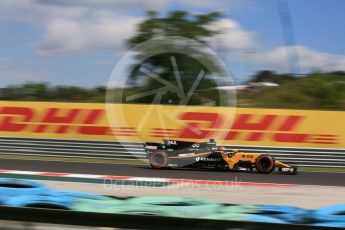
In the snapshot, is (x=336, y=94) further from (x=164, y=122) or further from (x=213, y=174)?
(x=213, y=174)

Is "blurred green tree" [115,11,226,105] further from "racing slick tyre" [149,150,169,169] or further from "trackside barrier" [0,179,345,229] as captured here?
"trackside barrier" [0,179,345,229]

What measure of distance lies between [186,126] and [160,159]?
8.49 ft

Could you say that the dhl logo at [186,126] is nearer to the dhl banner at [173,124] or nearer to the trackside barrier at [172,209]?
the dhl banner at [173,124]

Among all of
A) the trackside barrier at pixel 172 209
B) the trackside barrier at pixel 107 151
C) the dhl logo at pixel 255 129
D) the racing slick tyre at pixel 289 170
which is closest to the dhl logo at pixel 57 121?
the trackside barrier at pixel 107 151

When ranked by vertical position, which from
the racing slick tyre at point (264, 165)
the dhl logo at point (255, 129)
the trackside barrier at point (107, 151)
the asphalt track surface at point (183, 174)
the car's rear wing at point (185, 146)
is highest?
the dhl logo at point (255, 129)

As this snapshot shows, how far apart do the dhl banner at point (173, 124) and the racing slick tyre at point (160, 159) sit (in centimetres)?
236

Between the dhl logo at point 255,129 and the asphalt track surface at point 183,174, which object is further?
the dhl logo at point 255,129

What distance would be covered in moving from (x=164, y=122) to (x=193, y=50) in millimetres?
5929

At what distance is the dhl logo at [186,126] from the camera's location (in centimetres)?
1320

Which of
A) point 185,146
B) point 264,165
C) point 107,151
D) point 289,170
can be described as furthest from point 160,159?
point 107,151

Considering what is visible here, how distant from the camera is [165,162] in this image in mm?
11258

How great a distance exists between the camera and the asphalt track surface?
9.83 metres

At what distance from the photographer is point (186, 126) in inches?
539

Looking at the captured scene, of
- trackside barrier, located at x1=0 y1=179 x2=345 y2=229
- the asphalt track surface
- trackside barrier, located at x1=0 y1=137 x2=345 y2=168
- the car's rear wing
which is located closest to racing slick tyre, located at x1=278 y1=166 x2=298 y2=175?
the asphalt track surface
